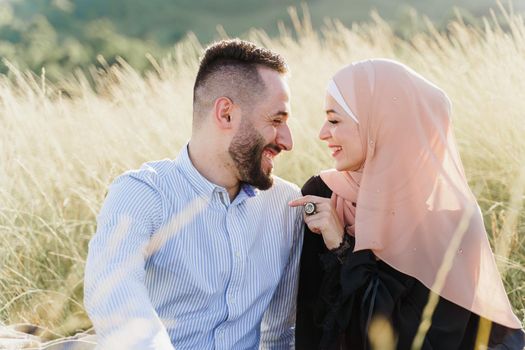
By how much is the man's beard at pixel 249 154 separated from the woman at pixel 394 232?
0.81ft

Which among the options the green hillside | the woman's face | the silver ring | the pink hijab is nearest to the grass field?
the pink hijab

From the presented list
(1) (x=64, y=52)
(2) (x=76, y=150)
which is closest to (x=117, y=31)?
(1) (x=64, y=52)

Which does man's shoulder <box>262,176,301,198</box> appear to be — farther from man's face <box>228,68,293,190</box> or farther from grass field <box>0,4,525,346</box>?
grass field <box>0,4,525,346</box>

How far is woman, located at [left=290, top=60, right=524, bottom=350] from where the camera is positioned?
3156mm

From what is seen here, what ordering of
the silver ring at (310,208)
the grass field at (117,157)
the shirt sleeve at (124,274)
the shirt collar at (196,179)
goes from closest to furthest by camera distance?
1. the shirt sleeve at (124,274)
2. the shirt collar at (196,179)
3. the silver ring at (310,208)
4. the grass field at (117,157)

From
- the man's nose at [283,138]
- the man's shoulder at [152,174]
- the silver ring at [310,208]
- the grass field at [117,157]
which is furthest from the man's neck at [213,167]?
the grass field at [117,157]

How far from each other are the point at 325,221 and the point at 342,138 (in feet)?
1.26

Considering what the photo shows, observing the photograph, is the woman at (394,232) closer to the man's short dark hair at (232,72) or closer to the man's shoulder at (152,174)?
the man's short dark hair at (232,72)

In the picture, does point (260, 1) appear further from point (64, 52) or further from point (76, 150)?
point (76, 150)

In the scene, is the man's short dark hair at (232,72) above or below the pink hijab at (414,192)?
above

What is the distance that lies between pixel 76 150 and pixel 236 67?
293 centimetres

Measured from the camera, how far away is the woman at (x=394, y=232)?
3.16 m

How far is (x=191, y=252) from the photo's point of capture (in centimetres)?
296

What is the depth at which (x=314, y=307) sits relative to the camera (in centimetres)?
332
